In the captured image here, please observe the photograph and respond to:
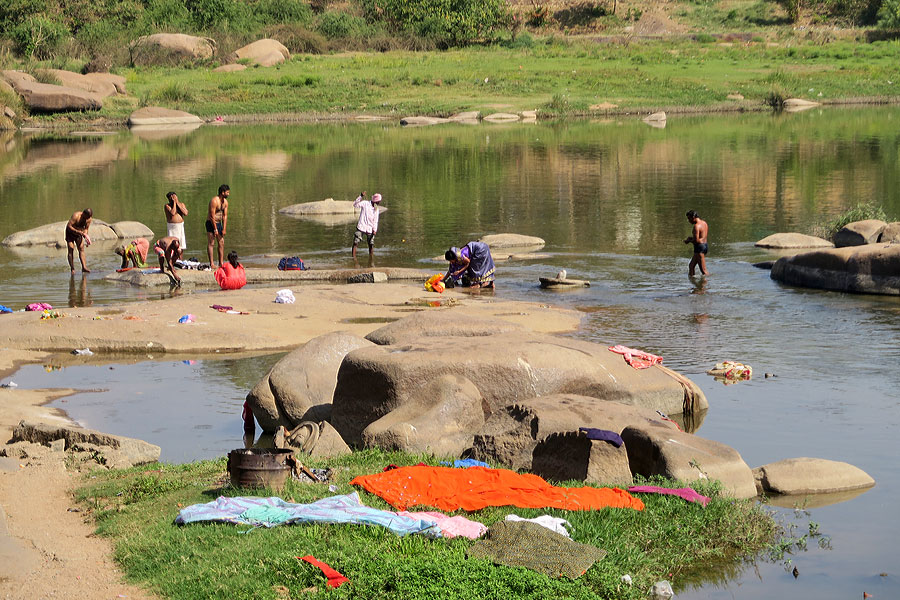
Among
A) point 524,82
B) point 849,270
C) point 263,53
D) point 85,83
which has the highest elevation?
point 263,53

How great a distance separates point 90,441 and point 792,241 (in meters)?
19.2

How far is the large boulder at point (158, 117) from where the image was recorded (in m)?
68.2

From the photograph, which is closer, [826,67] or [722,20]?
[826,67]

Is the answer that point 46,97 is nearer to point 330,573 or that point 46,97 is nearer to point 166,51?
point 166,51

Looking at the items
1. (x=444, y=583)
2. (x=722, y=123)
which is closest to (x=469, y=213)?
(x=444, y=583)

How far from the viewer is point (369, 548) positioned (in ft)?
25.4

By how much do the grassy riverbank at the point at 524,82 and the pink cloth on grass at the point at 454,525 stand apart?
62164mm

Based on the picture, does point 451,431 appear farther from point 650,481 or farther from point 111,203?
point 111,203

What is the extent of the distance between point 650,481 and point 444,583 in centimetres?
335

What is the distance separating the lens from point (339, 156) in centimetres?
4991

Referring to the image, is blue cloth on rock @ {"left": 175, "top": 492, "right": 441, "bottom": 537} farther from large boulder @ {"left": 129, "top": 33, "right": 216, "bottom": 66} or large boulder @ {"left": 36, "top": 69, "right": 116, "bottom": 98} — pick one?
large boulder @ {"left": 129, "top": 33, "right": 216, "bottom": 66}

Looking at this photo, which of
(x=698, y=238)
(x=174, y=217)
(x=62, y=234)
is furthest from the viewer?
(x=62, y=234)

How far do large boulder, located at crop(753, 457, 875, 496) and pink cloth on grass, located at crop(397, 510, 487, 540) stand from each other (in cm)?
356

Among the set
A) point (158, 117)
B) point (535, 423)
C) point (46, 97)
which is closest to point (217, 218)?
point (535, 423)
